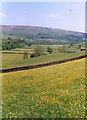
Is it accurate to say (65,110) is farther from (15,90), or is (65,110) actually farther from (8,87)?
(8,87)

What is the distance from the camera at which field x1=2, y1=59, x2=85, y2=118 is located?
15.2m

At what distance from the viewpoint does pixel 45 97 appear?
18.2 metres

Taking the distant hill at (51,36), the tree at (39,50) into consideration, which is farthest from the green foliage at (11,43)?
the tree at (39,50)

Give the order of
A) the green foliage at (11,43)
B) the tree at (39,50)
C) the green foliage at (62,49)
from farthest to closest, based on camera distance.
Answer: the tree at (39,50) → the green foliage at (62,49) → the green foliage at (11,43)

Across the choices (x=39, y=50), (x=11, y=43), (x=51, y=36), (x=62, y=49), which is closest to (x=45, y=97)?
(x=11, y=43)

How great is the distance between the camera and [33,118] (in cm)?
1455

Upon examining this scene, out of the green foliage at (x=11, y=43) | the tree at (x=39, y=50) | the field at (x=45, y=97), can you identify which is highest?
the green foliage at (x=11, y=43)

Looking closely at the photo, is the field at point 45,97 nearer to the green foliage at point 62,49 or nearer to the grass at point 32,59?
the grass at point 32,59

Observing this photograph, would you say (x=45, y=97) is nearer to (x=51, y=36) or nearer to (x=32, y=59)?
(x=32, y=59)

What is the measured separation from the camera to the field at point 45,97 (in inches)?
599

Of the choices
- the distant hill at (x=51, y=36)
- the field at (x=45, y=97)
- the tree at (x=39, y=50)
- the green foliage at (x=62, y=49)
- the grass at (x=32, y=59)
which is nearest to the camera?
the field at (x=45, y=97)

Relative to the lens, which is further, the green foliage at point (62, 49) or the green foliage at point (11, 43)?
the green foliage at point (62, 49)

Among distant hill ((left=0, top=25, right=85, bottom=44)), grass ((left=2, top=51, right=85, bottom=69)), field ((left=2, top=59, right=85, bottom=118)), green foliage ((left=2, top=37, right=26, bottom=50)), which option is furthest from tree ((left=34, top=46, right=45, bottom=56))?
field ((left=2, top=59, right=85, bottom=118))

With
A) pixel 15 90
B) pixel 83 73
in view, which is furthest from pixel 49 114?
pixel 83 73
